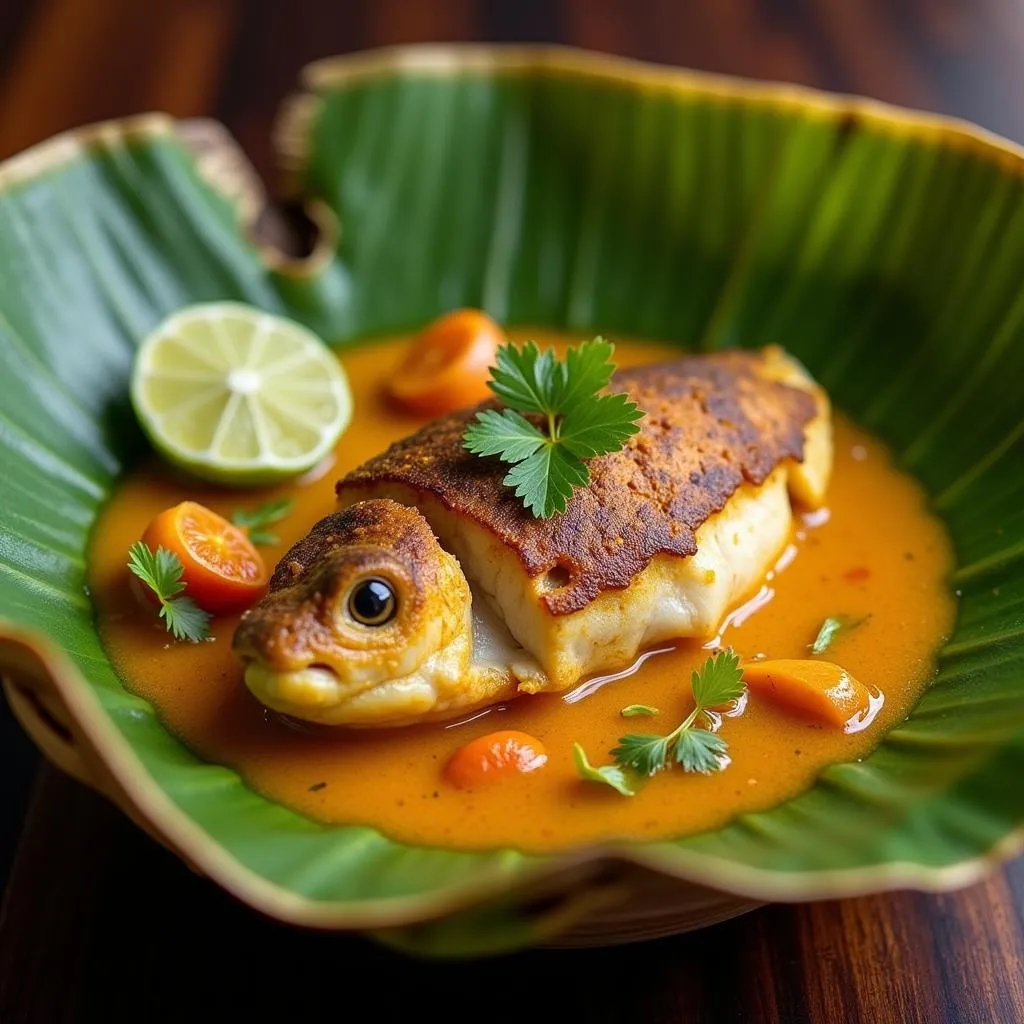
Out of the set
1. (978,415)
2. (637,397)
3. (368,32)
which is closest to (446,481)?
(637,397)

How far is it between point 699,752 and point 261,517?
1.44m

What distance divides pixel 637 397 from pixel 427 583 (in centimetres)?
91

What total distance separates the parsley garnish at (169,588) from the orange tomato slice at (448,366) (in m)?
1.09

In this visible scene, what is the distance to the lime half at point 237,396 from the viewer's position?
365 cm

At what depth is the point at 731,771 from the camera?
109 inches

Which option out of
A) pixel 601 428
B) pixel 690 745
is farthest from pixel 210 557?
pixel 690 745

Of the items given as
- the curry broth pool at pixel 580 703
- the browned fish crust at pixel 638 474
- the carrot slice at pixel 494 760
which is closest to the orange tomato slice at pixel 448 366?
the curry broth pool at pixel 580 703

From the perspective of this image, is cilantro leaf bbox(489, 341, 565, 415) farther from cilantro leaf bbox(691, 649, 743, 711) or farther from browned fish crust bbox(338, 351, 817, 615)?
cilantro leaf bbox(691, 649, 743, 711)

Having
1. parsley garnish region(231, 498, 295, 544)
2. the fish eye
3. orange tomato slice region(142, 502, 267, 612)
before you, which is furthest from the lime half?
the fish eye

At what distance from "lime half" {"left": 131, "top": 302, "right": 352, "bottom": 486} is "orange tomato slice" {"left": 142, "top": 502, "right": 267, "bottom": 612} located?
13.2 inches

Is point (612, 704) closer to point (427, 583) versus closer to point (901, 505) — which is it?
point (427, 583)

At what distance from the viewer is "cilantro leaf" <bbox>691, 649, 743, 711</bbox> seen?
2.84 m

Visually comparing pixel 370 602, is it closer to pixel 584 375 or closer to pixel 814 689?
pixel 584 375

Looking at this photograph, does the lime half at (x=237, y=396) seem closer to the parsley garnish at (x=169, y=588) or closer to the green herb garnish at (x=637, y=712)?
the parsley garnish at (x=169, y=588)
